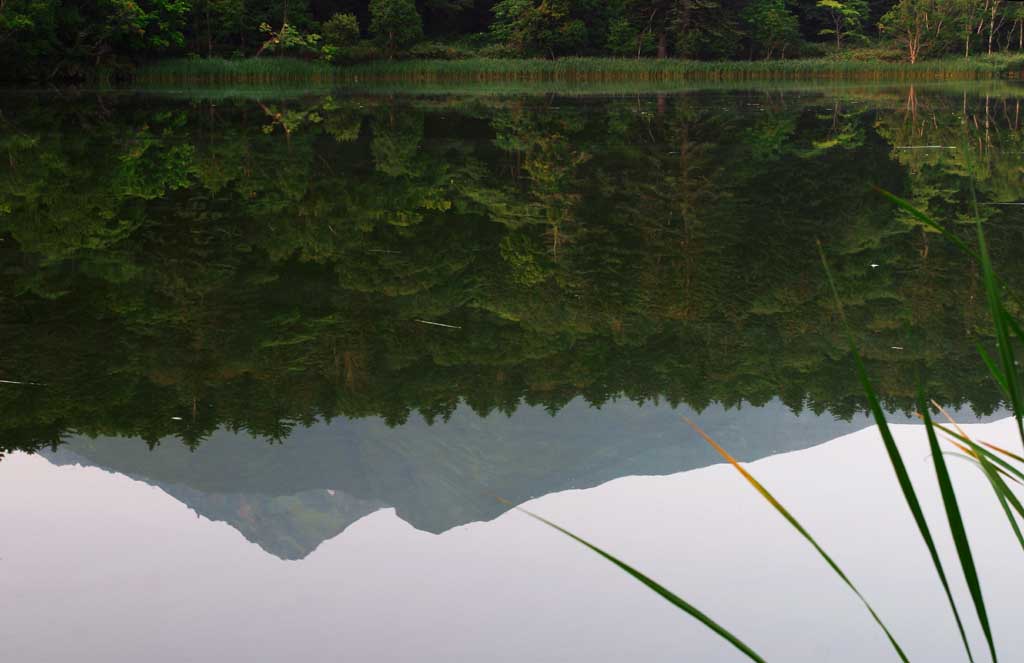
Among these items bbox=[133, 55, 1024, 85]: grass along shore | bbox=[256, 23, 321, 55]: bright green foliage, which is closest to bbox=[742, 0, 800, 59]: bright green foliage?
bbox=[133, 55, 1024, 85]: grass along shore

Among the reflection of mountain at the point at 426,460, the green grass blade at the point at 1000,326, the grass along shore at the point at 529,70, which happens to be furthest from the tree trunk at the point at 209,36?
the green grass blade at the point at 1000,326

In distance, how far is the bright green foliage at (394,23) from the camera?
107 ft

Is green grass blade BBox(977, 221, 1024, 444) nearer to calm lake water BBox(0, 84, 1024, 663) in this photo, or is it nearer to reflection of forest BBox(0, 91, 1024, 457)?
calm lake water BBox(0, 84, 1024, 663)

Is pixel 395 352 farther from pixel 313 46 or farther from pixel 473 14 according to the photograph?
pixel 473 14

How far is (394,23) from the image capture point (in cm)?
3288

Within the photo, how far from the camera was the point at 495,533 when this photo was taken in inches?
101

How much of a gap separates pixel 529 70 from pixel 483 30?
1240 centimetres

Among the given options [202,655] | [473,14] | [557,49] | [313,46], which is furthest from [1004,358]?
[473,14]

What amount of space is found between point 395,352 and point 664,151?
21.5 ft

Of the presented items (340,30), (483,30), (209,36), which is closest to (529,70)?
(340,30)

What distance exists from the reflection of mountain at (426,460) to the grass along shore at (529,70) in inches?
1037

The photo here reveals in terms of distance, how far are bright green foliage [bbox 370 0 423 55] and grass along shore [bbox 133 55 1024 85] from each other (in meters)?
0.81

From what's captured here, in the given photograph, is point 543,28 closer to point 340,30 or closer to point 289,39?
point 340,30

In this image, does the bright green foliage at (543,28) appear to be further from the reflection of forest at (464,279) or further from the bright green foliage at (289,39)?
the reflection of forest at (464,279)
